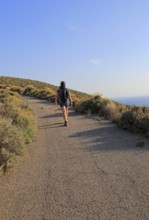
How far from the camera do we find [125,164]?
8.84 metres

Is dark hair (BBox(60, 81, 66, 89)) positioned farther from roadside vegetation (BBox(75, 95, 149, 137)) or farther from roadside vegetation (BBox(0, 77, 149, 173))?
roadside vegetation (BBox(75, 95, 149, 137))

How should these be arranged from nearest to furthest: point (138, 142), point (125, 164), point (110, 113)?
point (125, 164), point (138, 142), point (110, 113)

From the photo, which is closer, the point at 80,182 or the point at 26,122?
the point at 80,182

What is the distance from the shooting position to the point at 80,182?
757 centimetres

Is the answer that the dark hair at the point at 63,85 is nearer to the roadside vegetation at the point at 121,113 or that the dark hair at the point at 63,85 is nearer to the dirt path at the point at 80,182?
the roadside vegetation at the point at 121,113

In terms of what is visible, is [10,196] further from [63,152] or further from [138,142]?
[138,142]

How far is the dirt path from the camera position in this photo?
603 cm

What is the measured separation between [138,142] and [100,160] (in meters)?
2.47

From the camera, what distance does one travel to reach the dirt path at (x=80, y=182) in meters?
6.03

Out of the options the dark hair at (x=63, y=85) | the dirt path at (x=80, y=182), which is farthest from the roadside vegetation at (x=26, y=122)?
the dark hair at (x=63, y=85)

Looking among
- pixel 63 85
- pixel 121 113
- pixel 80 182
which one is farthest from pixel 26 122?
pixel 80 182

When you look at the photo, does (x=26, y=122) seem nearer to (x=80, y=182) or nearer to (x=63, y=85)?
(x=63, y=85)

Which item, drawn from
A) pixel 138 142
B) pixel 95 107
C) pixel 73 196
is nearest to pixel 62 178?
pixel 73 196

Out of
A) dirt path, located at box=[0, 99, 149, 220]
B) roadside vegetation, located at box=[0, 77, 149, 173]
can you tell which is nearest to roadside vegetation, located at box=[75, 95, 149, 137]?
roadside vegetation, located at box=[0, 77, 149, 173]
